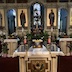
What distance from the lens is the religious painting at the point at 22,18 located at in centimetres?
1366

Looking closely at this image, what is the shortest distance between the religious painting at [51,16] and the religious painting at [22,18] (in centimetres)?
169

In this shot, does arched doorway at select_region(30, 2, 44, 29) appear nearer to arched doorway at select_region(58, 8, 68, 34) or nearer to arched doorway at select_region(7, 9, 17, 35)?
arched doorway at select_region(58, 8, 68, 34)

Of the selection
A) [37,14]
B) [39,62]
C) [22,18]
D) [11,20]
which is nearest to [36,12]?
[37,14]

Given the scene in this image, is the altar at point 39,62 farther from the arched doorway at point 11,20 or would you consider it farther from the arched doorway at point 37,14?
the arched doorway at point 11,20

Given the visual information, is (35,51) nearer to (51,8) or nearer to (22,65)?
(22,65)

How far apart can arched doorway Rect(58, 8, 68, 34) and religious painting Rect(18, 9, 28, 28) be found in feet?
8.91

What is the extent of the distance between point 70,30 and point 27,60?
27.9 feet

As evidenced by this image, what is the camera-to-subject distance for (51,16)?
44.5 feet

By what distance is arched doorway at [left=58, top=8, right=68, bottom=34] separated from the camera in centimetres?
1450

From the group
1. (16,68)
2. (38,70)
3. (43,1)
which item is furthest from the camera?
(43,1)

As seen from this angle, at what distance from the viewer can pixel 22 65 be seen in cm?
584

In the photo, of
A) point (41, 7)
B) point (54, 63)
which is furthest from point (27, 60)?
point (41, 7)

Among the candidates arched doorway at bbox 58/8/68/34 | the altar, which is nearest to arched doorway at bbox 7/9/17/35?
arched doorway at bbox 58/8/68/34

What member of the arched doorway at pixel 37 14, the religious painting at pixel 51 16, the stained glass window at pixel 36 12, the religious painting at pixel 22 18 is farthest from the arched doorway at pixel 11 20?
the religious painting at pixel 51 16
